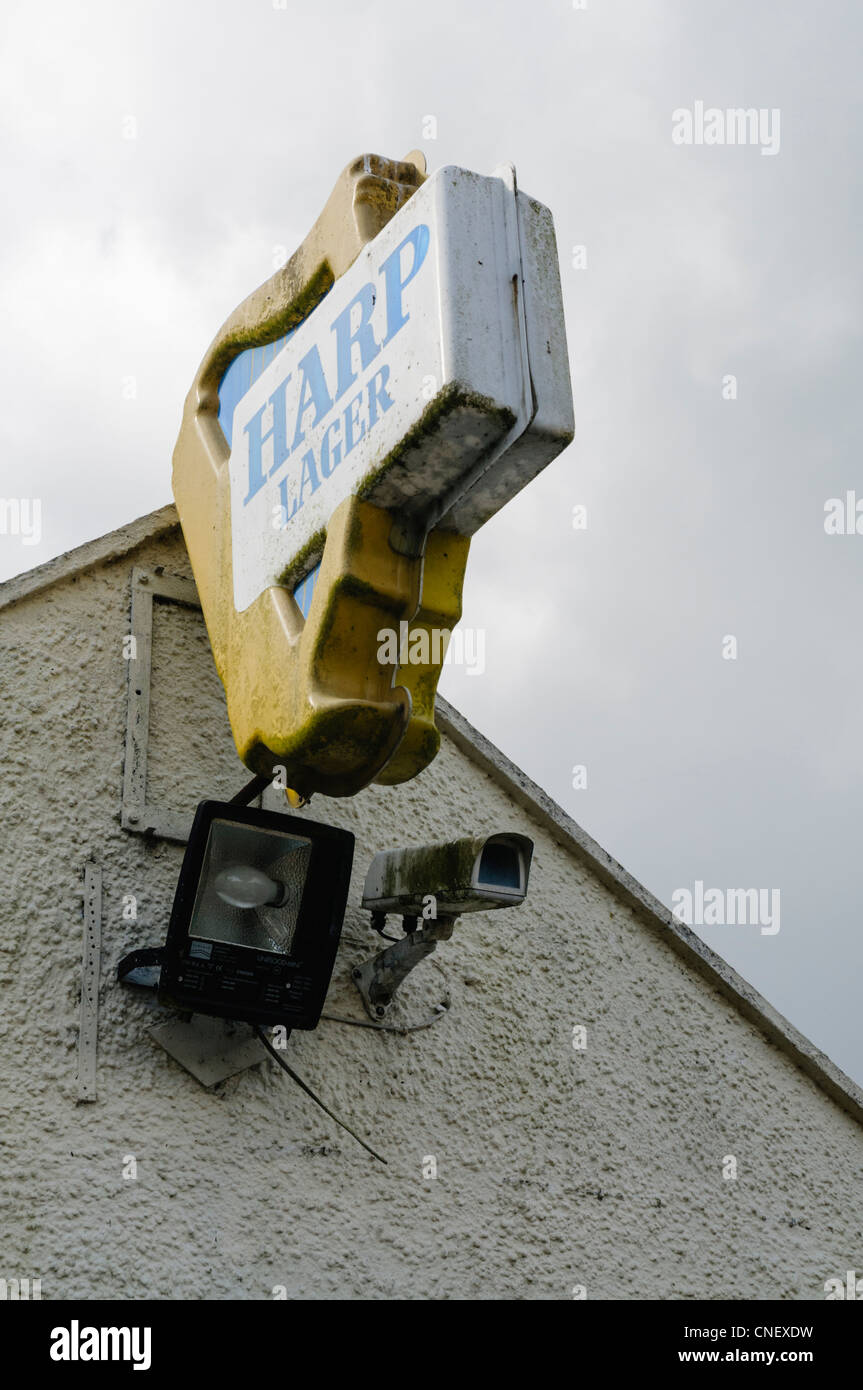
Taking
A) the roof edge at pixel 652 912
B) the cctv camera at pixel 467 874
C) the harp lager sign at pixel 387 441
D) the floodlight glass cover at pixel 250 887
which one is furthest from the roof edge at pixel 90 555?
the cctv camera at pixel 467 874

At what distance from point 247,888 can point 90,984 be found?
1.53 ft

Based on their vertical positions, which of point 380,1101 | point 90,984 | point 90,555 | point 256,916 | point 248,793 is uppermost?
point 90,555

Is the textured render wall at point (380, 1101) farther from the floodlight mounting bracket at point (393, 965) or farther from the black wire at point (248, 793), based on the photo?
the black wire at point (248, 793)

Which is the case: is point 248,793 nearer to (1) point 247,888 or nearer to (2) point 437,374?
(1) point 247,888

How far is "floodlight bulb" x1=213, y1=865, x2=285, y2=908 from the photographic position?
3.51 meters

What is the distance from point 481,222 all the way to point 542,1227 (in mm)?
2731

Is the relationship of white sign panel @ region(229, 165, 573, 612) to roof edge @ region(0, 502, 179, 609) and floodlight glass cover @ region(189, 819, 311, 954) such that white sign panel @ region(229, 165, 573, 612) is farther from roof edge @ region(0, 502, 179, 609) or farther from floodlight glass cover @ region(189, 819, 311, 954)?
roof edge @ region(0, 502, 179, 609)

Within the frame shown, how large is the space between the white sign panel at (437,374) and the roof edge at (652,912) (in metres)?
1.66

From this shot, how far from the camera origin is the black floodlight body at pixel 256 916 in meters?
3.40

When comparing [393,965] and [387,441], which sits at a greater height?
[387,441]

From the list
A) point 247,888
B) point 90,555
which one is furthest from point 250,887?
point 90,555

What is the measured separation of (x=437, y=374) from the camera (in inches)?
105
